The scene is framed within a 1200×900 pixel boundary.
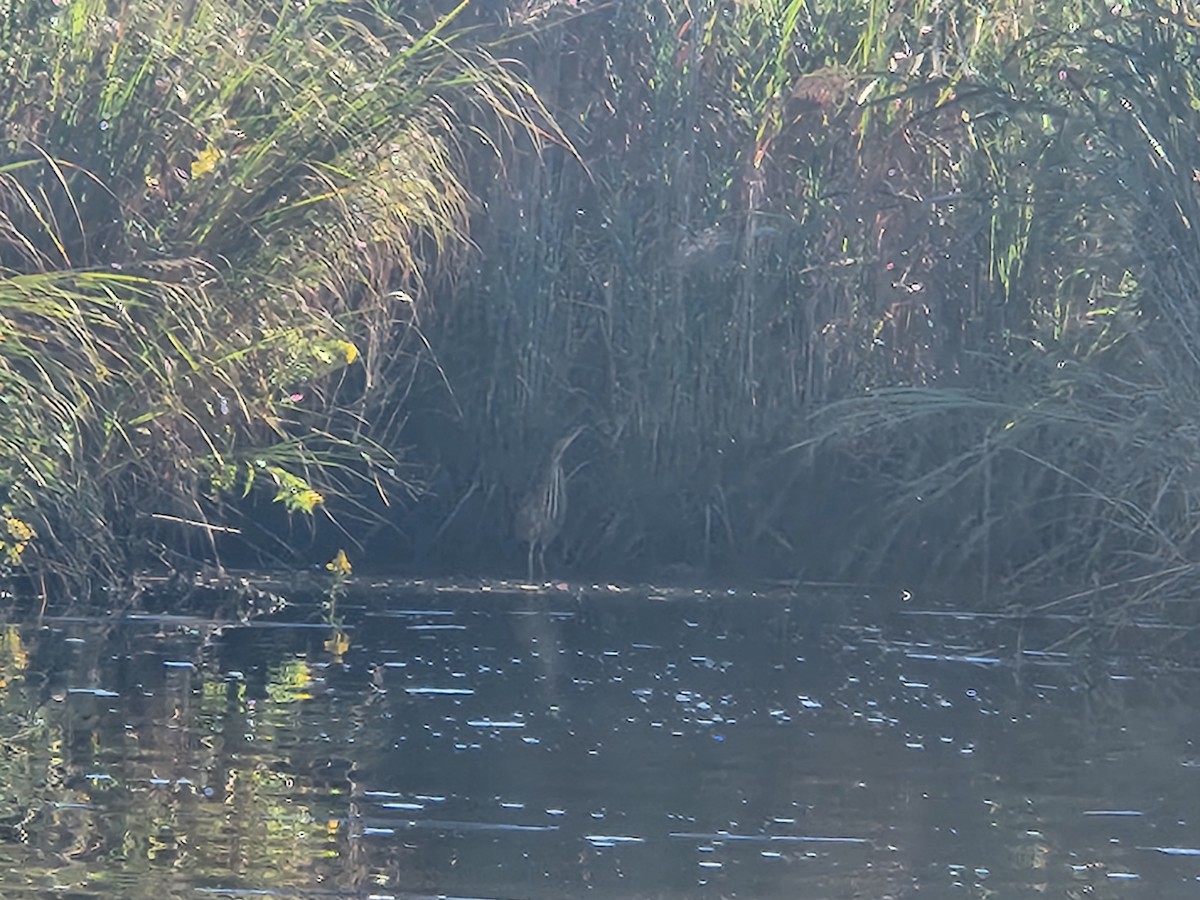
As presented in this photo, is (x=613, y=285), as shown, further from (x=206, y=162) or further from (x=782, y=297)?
(x=206, y=162)

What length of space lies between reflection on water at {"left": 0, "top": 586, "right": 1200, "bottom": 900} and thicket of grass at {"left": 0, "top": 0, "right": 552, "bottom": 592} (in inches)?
20.6

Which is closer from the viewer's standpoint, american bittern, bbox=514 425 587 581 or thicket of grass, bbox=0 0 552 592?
thicket of grass, bbox=0 0 552 592

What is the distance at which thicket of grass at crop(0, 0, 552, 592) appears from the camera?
7.45m

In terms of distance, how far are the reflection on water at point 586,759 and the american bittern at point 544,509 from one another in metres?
0.97

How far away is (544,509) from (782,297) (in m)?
1.15

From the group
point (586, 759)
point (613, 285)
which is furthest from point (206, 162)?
point (586, 759)

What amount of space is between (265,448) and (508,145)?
1.75 metres

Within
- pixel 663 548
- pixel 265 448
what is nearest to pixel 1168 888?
pixel 265 448

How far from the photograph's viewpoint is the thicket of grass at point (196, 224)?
7.45 metres

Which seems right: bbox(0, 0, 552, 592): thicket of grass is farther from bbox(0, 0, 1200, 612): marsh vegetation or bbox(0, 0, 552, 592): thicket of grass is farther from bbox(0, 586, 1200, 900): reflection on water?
bbox(0, 586, 1200, 900): reflection on water

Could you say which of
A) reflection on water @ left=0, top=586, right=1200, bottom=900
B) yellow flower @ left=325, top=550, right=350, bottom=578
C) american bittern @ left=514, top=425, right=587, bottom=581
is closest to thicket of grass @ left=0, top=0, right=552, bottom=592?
yellow flower @ left=325, top=550, right=350, bottom=578

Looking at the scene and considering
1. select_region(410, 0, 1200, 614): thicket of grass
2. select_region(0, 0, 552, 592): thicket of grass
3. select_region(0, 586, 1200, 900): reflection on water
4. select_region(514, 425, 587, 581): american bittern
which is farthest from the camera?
select_region(514, 425, 587, 581): american bittern

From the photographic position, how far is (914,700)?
6367mm

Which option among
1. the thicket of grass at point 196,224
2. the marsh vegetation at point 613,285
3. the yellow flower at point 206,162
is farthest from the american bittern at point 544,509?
the yellow flower at point 206,162
